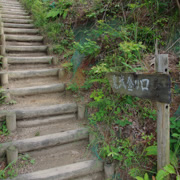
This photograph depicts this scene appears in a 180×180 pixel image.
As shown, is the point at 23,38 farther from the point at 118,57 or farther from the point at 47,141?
the point at 47,141

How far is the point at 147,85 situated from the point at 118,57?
1468 mm

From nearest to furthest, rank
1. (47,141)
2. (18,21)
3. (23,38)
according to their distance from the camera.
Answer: (47,141)
(23,38)
(18,21)

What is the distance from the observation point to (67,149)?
254cm

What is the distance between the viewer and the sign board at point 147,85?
1400 millimetres

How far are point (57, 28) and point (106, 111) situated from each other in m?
3.10

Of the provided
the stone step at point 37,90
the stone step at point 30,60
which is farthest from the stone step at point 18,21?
the stone step at point 37,90

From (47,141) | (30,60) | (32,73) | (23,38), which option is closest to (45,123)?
(47,141)

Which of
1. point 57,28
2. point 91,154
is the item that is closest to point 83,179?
point 91,154

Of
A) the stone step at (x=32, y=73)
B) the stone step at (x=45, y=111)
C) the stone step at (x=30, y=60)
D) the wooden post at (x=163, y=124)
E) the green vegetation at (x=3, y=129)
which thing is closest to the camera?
the wooden post at (x=163, y=124)

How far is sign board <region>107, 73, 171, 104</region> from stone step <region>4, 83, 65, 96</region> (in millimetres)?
1749

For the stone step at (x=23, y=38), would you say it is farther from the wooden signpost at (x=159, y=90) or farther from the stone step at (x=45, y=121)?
the wooden signpost at (x=159, y=90)

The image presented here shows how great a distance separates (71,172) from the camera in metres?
2.13

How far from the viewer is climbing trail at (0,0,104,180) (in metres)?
2.21

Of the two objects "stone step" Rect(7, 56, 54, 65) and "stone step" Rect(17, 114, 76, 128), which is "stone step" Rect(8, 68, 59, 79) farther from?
"stone step" Rect(17, 114, 76, 128)
